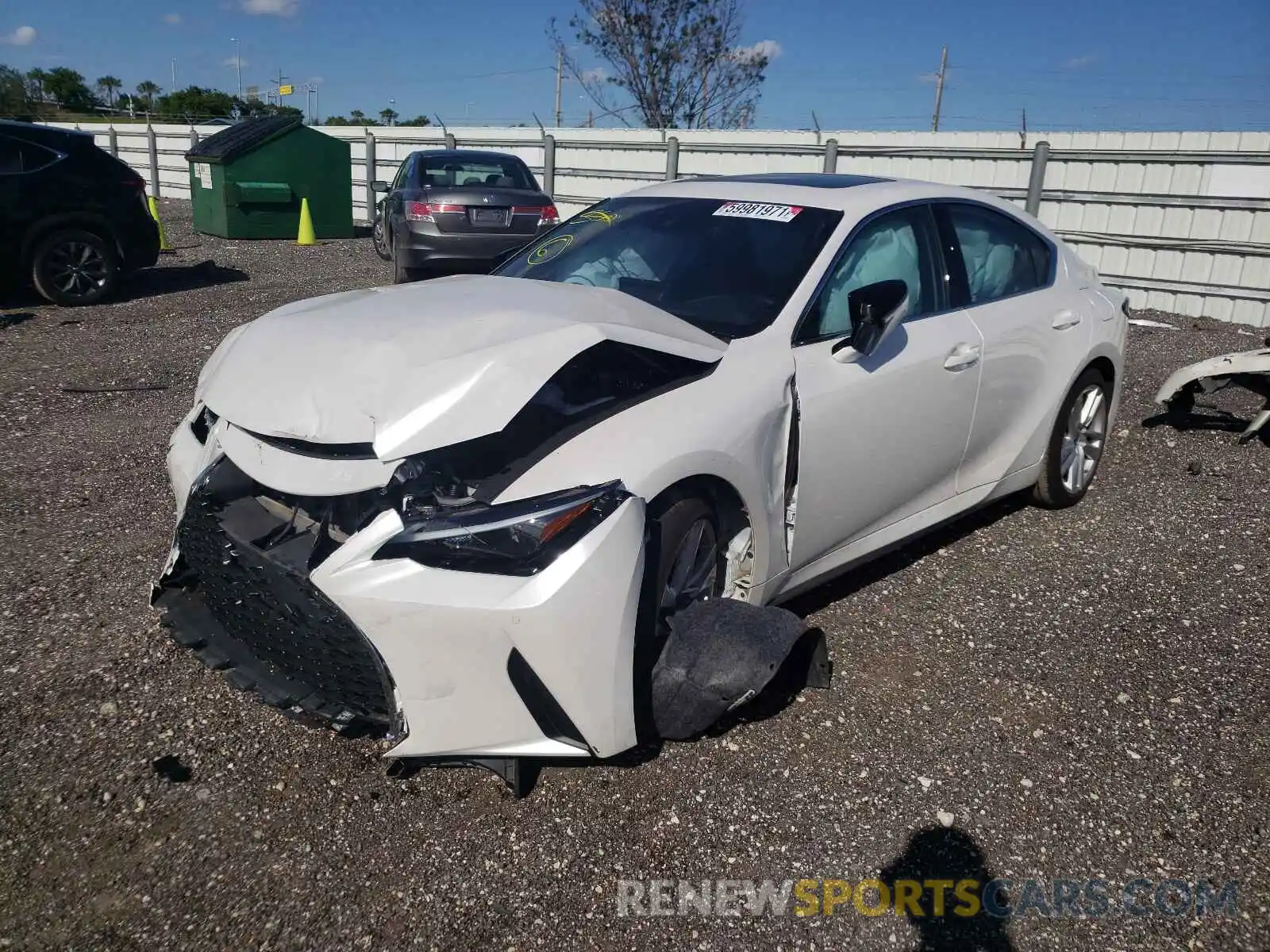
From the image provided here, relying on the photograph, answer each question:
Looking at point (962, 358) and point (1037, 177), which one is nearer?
point (962, 358)

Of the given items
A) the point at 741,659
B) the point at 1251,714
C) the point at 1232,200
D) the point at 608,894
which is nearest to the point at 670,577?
the point at 741,659

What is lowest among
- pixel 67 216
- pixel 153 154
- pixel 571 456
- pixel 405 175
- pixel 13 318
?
pixel 13 318

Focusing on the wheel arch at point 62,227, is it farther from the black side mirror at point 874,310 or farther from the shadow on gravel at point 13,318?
the black side mirror at point 874,310

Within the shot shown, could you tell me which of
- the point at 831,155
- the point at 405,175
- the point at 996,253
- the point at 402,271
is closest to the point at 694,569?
the point at 996,253

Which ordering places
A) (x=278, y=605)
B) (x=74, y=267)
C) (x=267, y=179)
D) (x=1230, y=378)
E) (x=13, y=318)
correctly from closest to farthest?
(x=278, y=605) → (x=1230, y=378) → (x=13, y=318) → (x=74, y=267) → (x=267, y=179)

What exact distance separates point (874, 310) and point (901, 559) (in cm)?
153

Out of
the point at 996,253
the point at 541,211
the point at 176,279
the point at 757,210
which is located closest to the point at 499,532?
the point at 757,210

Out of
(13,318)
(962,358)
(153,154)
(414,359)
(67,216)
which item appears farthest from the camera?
(153,154)

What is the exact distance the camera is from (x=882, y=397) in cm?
341

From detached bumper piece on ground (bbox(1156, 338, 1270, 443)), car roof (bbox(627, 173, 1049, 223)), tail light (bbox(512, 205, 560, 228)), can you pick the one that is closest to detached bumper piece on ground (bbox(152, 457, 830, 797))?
car roof (bbox(627, 173, 1049, 223))

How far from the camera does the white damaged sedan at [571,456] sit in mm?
2355

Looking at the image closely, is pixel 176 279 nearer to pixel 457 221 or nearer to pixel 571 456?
pixel 457 221

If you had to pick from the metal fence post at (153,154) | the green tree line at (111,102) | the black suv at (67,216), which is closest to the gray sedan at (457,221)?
the black suv at (67,216)

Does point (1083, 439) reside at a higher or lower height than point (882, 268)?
lower
